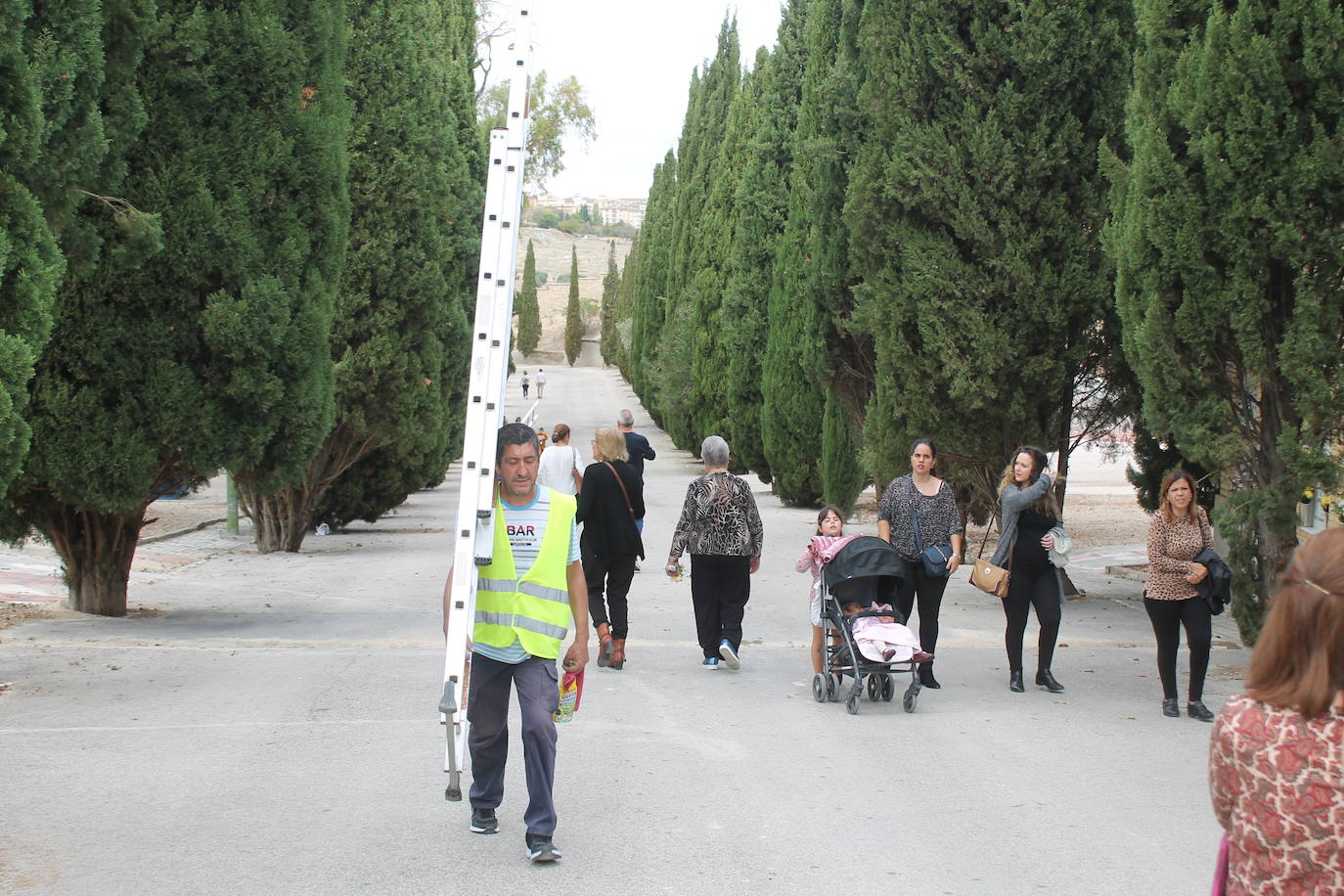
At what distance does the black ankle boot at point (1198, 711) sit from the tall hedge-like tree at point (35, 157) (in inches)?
295

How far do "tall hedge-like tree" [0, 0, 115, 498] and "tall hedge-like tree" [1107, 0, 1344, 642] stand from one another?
7444 millimetres

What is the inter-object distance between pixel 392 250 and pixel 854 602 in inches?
482

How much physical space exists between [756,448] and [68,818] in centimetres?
2785

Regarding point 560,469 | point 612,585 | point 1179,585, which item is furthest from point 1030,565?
point 560,469

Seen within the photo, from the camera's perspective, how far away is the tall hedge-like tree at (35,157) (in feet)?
25.9

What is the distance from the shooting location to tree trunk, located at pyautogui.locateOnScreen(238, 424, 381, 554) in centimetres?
2008

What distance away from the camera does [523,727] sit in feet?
18.7

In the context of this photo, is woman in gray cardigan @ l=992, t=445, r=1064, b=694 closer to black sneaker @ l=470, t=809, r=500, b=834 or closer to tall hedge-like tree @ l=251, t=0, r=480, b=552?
black sneaker @ l=470, t=809, r=500, b=834

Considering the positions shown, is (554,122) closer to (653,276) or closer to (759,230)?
(653,276)

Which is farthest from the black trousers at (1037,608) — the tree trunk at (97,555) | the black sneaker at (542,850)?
the tree trunk at (97,555)

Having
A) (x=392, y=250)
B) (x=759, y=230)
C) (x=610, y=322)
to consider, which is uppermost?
(x=759, y=230)

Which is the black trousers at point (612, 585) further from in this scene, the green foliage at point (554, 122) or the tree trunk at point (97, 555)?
the green foliage at point (554, 122)

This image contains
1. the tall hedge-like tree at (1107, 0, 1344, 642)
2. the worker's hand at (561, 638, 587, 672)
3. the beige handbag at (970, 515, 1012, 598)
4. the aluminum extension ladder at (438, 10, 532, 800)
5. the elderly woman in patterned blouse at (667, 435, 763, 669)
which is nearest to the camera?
the aluminum extension ladder at (438, 10, 532, 800)

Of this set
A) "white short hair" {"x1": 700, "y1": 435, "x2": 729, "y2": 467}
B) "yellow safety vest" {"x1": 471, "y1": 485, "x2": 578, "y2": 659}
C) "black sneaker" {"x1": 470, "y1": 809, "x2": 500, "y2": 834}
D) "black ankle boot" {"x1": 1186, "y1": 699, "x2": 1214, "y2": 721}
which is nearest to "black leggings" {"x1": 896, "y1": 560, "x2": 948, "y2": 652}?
"white short hair" {"x1": 700, "y1": 435, "x2": 729, "y2": 467}
